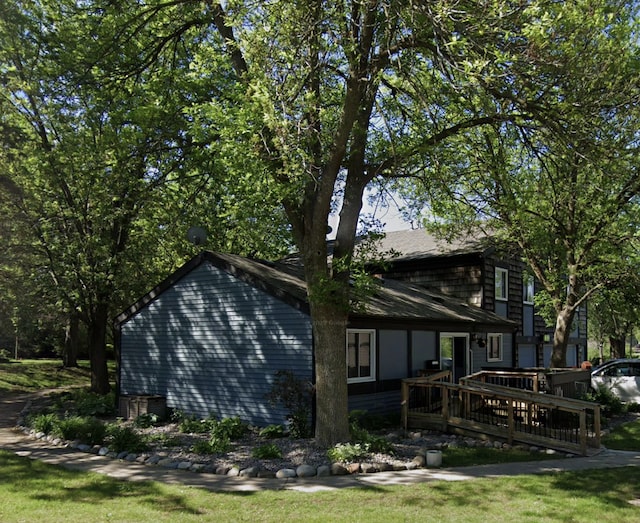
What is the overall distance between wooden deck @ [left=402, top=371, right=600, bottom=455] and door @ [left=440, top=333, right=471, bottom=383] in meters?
3.37

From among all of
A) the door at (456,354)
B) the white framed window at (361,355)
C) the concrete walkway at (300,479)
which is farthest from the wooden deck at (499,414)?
the door at (456,354)

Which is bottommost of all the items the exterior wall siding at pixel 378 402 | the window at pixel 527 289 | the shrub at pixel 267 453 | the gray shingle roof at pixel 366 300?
the shrub at pixel 267 453

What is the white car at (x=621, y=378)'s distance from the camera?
1956cm

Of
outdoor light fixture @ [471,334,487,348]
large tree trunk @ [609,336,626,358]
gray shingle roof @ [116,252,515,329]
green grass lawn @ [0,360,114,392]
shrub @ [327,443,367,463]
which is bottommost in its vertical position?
green grass lawn @ [0,360,114,392]

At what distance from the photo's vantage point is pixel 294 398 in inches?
500

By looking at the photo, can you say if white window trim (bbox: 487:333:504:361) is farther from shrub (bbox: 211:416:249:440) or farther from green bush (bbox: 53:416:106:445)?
green bush (bbox: 53:416:106:445)

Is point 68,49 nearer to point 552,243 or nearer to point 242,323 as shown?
point 242,323

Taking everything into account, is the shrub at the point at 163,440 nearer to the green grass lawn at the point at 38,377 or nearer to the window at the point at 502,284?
the green grass lawn at the point at 38,377

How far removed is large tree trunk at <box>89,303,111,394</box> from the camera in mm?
19859

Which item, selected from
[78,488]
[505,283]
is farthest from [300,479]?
[505,283]

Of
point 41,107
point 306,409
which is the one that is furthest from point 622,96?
point 41,107

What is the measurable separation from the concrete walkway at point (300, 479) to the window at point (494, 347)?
952 centimetres

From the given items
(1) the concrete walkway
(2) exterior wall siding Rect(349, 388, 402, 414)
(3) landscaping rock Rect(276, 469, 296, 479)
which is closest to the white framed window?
(2) exterior wall siding Rect(349, 388, 402, 414)

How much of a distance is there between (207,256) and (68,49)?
5.73 m
